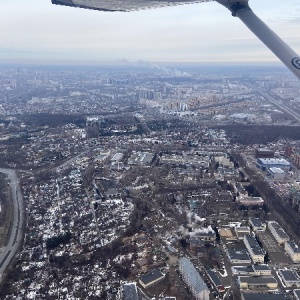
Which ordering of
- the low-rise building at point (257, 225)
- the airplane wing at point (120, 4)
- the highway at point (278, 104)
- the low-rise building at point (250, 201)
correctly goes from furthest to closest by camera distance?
the highway at point (278, 104) < the low-rise building at point (250, 201) < the low-rise building at point (257, 225) < the airplane wing at point (120, 4)

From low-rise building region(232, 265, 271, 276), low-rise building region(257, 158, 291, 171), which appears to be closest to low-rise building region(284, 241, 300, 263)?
low-rise building region(232, 265, 271, 276)

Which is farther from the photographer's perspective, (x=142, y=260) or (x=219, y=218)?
(x=219, y=218)

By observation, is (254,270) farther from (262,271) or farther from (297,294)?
(297,294)

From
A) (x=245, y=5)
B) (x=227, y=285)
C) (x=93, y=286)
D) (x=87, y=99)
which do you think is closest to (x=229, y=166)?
(x=227, y=285)

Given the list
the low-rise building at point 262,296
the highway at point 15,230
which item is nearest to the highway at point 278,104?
the highway at point 15,230

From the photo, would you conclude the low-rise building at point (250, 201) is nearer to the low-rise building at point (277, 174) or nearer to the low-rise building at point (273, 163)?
the low-rise building at point (277, 174)

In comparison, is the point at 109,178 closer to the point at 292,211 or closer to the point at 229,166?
the point at 229,166

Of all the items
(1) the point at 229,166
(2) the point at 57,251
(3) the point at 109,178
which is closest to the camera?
(2) the point at 57,251
